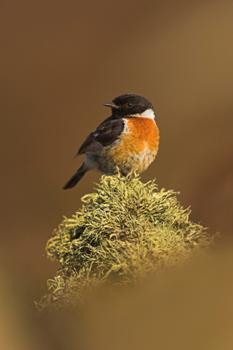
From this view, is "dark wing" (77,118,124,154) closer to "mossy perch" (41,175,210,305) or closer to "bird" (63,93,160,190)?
"bird" (63,93,160,190)

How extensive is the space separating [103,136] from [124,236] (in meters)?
0.20

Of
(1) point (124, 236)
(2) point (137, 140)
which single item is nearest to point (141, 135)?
(2) point (137, 140)

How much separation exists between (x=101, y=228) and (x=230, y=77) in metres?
0.22

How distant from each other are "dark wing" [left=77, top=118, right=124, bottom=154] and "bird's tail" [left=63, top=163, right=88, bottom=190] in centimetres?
2

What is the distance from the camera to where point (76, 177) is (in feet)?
1.99

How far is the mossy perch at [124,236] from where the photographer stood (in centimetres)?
46

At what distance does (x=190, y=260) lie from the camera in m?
0.48

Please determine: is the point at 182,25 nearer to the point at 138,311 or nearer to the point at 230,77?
the point at 230,77

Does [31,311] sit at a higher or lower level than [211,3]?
lower

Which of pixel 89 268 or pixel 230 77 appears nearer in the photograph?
pixel 89 268

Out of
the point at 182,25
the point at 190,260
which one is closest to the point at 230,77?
the point at 182,25

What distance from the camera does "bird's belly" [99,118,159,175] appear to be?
2.09 feet

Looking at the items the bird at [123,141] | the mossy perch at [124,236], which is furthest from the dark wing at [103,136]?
the mossy perch at [124,236]

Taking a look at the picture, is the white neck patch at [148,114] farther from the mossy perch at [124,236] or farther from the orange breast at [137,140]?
the mossy perch at [124,236]
